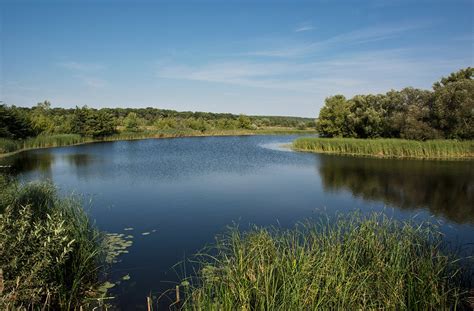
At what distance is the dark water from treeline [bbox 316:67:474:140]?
6.71m

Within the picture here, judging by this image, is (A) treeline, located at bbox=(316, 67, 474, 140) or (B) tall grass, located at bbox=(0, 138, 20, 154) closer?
(A) treeline, located at bbox=(316, 67, 474, 140)

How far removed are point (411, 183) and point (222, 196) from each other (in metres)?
10.9

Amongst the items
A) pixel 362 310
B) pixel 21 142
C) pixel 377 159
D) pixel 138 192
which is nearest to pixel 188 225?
pixel 138 192

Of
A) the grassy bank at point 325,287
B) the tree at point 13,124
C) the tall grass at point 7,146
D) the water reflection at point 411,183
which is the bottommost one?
the water reflection at point 411,183

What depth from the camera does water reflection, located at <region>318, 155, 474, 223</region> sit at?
572 inches

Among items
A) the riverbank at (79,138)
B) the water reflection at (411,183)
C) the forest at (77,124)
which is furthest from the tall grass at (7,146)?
the water reflection at (411,183)

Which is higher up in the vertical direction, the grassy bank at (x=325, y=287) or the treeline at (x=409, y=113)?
the treeline at (x=409, y=113)

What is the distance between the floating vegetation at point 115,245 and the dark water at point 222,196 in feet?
0.72

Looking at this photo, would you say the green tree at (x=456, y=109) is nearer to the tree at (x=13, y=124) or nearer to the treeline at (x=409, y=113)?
the treeline at (x=409, y=113)

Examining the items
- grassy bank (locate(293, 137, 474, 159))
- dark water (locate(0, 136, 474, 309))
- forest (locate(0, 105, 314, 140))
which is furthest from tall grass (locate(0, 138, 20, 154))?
grassy bank (locate(293, 137, 474, 159))

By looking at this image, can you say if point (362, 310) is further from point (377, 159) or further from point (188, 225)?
point (377, 159)

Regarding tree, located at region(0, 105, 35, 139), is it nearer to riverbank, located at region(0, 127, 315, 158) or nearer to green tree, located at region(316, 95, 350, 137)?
riverbank, located at region(0, 127, 315, 158)

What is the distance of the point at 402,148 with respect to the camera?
32.1 meters

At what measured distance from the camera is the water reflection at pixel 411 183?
572 inches
